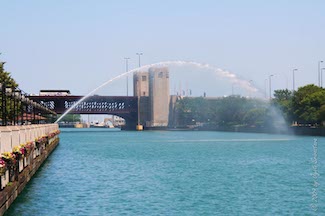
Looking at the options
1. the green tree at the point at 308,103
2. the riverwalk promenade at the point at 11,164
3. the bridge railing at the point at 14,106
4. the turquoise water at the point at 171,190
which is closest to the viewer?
the riverwalk promenade at the point at 11,164

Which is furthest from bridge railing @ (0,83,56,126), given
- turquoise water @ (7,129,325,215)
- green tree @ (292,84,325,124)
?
green tree @ (292,84,325,124)

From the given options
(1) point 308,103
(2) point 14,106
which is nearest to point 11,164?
(2) point 14,106

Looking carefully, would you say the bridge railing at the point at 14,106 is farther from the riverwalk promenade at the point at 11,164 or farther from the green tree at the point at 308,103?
the green tree at the point at 308,103

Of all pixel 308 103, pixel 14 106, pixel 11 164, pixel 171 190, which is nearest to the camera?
pixel 11 164

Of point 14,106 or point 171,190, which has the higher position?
point 14,106

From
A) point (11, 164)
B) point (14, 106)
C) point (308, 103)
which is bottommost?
point (11, 164)

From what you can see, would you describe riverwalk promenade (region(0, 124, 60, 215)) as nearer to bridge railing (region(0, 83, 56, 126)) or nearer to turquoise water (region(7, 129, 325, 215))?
turquoise water (region(7, 129, 325, 215))

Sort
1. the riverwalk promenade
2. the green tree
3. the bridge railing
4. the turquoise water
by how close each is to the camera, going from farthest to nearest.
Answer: the green tree
the bridge railing
the turquoise water
the riverwalk promenade

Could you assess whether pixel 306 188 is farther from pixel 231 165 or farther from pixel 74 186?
pixel 231 165

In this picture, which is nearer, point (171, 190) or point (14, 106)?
point (171, 190)

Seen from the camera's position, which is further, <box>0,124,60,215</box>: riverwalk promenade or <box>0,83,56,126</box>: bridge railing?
<box>0,83,56,126</box>: bridge railing

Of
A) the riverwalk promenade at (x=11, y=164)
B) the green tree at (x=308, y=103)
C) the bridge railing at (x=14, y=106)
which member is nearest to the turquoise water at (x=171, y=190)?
the riverwalk promenade at (x=11, y=164)

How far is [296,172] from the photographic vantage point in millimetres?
54375

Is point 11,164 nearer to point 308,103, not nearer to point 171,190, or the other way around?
point 171,190
